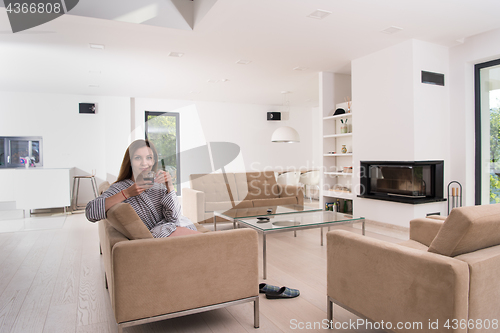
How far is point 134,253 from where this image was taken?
1.77m

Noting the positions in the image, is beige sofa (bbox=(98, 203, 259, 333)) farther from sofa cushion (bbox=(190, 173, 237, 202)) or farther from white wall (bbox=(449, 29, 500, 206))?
white wall (bbox=(449, 29, 500, 206))

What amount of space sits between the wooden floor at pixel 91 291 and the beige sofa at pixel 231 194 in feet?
2.51

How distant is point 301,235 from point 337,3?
9.21 feet

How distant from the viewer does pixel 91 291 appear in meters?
2.68

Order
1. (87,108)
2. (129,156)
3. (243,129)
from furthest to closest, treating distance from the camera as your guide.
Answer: (243,129) < (87,108) < (129,156)

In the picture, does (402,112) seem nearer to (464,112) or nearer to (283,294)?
(464,112)

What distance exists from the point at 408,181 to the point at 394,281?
3.41m

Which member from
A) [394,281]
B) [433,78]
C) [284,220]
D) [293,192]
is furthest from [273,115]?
[394,281]

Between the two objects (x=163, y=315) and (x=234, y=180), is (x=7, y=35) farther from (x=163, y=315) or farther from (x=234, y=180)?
(x=163, y=315)

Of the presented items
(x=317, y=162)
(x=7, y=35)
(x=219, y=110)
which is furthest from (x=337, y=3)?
(x=317, y=162)

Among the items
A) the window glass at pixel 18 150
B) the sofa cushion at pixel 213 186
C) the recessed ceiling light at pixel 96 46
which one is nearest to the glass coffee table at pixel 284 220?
the sofa cushion at pixel 213 186

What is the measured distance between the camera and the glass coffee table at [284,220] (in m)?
3.10

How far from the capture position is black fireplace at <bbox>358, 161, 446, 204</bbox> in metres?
4.59

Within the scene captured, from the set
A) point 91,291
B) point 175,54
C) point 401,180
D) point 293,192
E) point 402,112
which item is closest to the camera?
point 91,291
